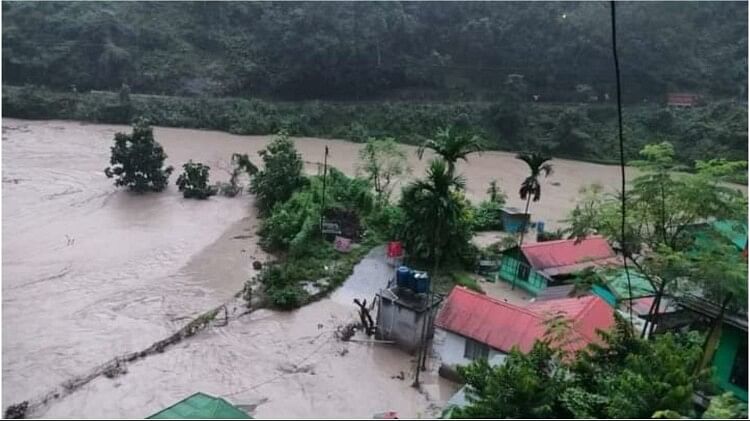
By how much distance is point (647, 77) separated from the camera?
122 ft

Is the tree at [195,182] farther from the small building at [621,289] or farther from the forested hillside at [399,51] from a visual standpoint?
the forested hillside at [399,51]

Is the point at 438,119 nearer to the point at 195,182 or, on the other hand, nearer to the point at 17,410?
the point at 195,182

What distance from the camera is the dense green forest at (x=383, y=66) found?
34.8m

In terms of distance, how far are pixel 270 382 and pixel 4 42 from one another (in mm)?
34387

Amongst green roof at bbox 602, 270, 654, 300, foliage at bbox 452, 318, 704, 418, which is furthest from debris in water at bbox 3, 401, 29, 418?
green roof at bbox 602, 270, 654, 300

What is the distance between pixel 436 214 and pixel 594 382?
646 cm

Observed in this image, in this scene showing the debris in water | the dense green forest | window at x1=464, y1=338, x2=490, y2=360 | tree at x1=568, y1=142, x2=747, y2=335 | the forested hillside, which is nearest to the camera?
tree at x1=568, y1=142, x2=747, y2=335

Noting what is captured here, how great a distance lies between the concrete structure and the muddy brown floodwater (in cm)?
30

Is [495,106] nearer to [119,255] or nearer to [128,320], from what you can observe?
[119,255]

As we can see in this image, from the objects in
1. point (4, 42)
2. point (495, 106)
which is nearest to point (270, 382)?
point (495, 106)

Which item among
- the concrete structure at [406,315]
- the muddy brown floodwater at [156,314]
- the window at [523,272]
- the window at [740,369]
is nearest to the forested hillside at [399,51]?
the muddy brown floodwater at [156,314]

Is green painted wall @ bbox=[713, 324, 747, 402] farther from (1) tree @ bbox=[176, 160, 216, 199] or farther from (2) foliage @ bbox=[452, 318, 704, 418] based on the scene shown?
(1) tree @ bbox=[176, 160, 216, 199]

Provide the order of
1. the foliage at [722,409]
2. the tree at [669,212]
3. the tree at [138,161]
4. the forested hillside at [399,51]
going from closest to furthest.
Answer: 1. the foliage at [722,409]
2. the tree at [669,212]
3. the tree at [138,161]
4. the forested hillside at [399,51]

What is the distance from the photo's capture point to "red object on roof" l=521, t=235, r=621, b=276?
1508cm
